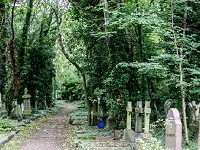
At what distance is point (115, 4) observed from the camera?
16.9 metres

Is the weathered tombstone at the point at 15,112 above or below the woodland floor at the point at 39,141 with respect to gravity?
above

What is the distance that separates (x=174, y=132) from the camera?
827 centimetres

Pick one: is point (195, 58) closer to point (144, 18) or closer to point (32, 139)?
point (144, 18)

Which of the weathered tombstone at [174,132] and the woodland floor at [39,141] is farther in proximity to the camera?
the woodland floor at [39,141]

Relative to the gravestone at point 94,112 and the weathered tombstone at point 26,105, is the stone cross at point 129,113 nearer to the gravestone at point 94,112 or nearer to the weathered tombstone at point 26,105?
the gravestone at point 94,112

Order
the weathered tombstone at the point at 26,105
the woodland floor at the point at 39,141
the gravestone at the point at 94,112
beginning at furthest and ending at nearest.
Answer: the weathered tombstone at the point at 26,105, the gravestone at the point at 94,112, the woodland floor at the point at 39,141

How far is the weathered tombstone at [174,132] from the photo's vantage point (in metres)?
8.16

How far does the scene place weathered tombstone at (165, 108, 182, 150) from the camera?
26.8 ft

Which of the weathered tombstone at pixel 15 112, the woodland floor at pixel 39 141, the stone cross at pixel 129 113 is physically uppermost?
the stone cross at pixel 129 113

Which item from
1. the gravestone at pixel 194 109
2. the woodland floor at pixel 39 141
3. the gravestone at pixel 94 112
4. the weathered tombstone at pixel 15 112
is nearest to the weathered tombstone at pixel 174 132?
the gravestone at pixel 194 109

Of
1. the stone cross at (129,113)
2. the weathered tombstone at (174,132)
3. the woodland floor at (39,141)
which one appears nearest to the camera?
the weathered tombstone at (174,132)

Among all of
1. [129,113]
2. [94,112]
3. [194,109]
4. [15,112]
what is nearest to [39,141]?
[129,113]

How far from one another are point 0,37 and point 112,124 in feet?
31.9

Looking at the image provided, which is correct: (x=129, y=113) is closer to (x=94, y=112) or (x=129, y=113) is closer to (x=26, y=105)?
(x=94, y=112)
